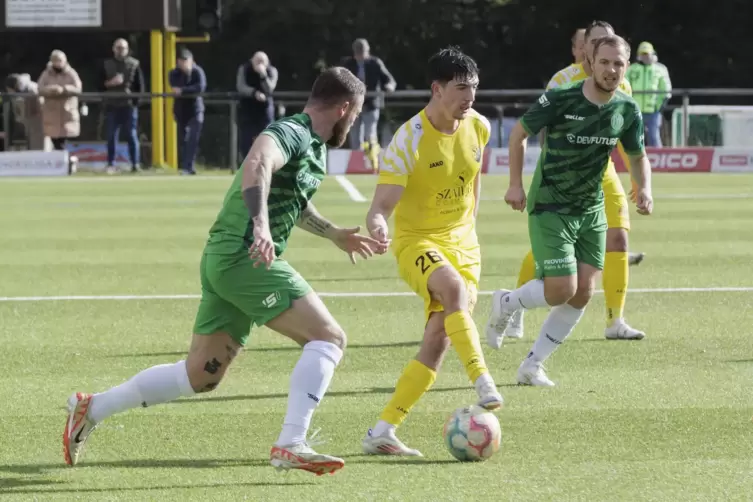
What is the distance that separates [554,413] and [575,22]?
34.9m

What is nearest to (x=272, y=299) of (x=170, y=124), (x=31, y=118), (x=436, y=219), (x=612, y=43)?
(x=436, y=219)

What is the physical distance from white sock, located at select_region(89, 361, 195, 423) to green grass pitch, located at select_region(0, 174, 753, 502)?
253mm

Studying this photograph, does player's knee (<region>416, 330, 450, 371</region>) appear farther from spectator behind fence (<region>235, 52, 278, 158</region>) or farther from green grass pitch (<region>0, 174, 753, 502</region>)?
spectator behind fence (<region>235, 52, 278, 158</region>)

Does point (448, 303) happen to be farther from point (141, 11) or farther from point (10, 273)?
point (141, 11)

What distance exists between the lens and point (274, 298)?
20.8ft

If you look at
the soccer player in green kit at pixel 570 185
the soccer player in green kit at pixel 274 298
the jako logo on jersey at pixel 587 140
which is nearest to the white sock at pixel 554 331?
the soccer player in green kit at pixel 570 185

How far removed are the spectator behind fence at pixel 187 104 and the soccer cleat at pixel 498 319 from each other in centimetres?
1738

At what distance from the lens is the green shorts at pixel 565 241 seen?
8.52 m

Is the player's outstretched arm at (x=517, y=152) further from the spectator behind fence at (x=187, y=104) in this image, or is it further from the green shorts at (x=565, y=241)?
the spectator behind fence at (x=187, y=104)

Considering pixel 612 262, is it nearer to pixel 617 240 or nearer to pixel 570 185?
pixel 617 240

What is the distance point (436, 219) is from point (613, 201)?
9.55 ft

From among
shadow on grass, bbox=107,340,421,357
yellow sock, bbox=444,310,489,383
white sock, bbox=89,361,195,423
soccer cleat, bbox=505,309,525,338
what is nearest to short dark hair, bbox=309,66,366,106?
yellow sock, bbox=444,310,489,383

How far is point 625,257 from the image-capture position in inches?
400

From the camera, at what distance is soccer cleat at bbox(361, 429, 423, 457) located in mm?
6793
